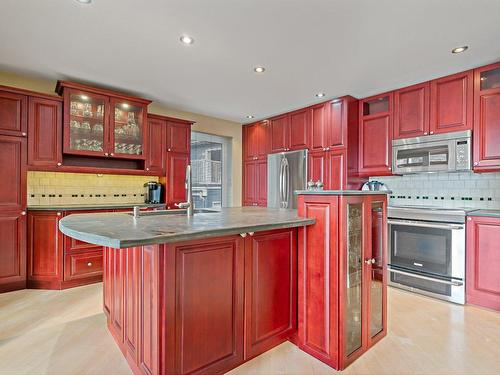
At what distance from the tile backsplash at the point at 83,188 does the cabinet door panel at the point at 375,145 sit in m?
3.27

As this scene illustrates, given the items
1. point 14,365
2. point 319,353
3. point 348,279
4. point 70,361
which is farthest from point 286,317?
point 14,365

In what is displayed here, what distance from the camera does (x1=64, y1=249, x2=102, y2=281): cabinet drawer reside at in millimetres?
3213

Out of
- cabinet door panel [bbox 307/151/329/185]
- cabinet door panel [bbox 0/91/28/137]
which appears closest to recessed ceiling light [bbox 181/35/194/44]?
cabinet door panel [bbox 0/91/28/137]

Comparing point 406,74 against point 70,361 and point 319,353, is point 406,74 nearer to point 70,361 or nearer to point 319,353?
point 319,353

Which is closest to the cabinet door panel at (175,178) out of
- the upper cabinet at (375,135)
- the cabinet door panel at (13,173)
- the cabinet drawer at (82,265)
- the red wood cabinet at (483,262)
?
the cabinet drawer at (82,265)

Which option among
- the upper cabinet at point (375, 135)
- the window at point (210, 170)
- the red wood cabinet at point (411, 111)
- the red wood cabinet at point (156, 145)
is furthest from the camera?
the window at point (210, 170)

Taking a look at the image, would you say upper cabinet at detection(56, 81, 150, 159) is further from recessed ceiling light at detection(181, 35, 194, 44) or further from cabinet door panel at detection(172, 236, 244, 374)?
cabinet door panel at detection(172, 236, 244, 374)

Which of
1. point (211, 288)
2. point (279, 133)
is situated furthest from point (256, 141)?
point (211, 288)

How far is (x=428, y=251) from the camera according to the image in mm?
3053

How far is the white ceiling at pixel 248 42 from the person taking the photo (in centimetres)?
203

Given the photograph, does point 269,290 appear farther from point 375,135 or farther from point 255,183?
point 255,183

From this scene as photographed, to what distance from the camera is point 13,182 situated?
3.09m

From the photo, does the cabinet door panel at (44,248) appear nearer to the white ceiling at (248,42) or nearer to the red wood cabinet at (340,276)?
the white ceiling at (248,42)

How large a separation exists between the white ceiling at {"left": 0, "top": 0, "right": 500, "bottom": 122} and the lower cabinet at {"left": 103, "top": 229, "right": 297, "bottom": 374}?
1.69 metres
